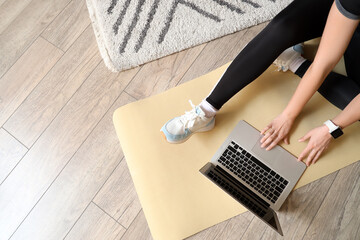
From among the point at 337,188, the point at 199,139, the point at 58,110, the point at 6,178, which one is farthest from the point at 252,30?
the point at 6,178

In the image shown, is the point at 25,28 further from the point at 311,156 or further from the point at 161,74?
the point at 311,156

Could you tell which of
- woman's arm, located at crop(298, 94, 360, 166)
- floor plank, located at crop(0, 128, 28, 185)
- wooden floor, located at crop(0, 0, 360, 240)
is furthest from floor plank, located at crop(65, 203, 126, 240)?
woman's arm, located at crop(298, 94, 360, 166)

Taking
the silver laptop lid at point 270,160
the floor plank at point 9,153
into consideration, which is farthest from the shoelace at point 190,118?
the floor plank at point 9,153

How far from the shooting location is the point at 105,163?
1125 millimetres

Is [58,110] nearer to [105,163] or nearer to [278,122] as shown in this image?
[105,163]

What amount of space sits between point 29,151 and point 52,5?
1.87 feet

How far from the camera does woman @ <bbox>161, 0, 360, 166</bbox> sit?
830 millimetres

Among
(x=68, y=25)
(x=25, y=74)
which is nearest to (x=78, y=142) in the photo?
(x=25, y=74)

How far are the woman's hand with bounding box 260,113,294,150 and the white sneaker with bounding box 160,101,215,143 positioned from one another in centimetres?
18

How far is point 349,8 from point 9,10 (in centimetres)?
119

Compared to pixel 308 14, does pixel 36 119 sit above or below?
below

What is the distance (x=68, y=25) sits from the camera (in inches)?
49.6

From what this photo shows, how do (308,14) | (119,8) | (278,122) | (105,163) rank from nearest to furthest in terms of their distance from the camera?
(308,14)
(278,122)
(105,163)
(119,8)

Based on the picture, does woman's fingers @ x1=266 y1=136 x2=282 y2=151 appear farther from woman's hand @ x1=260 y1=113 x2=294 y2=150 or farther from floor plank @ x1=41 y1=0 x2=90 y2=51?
floor plank @ x1=41 y1=0 x2=90 y2=51
